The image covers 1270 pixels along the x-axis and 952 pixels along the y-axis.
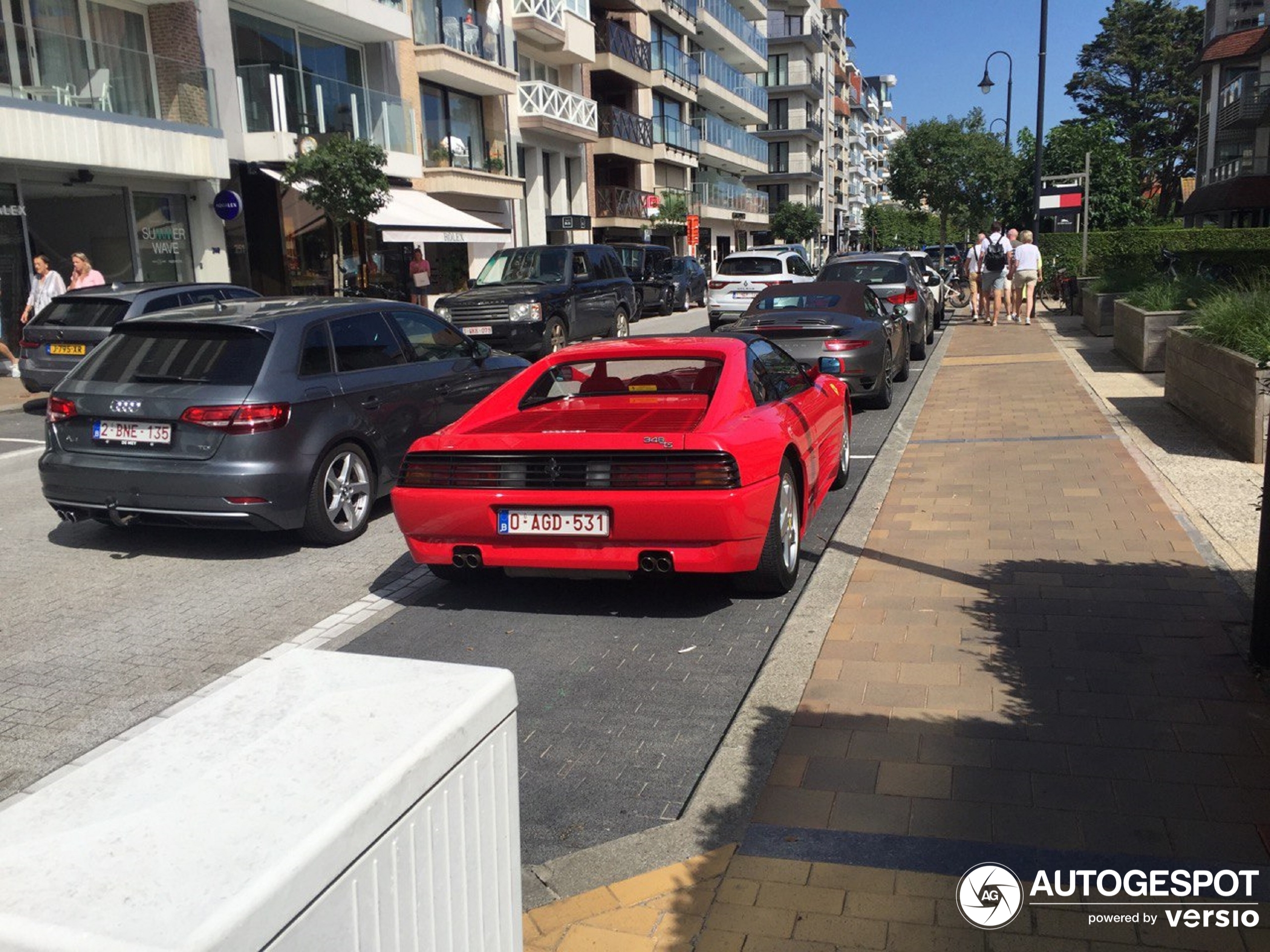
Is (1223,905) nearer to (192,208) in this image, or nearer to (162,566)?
(162,566)

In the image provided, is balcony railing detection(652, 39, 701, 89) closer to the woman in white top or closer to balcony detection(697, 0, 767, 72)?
balcony detection(697, 0, 767, 72)

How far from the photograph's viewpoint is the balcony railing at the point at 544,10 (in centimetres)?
3434

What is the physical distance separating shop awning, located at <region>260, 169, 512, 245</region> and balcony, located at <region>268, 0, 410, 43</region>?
359 centimetres

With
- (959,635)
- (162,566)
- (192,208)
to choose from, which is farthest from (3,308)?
(959,635)

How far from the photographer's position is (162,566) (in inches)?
275

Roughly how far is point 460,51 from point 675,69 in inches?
890

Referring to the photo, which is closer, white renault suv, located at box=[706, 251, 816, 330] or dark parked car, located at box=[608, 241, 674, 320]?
white renault suv, located at box=[706, 251, 816, 330]

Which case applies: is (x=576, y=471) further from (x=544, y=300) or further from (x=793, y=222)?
(x=793, y=222)

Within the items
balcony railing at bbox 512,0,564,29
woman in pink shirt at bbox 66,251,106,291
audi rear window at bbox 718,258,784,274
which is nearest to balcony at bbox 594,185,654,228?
balcony railing at bbox 512,0,564,29

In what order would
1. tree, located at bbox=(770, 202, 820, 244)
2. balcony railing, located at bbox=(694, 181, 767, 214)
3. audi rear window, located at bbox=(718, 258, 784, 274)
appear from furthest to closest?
tree, located at bbox=(770, 202, 820, 244) → balcony railing, located at bbox=(694, 181, 767, 214) → audi rear window, located at bbox=(718, 258, 784, 274)

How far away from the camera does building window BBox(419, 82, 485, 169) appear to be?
29656mm

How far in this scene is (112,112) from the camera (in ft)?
64.4

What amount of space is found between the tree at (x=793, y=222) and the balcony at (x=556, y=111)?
3916 cm

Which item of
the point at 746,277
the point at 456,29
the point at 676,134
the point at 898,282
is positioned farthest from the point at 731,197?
the point at 898,282
